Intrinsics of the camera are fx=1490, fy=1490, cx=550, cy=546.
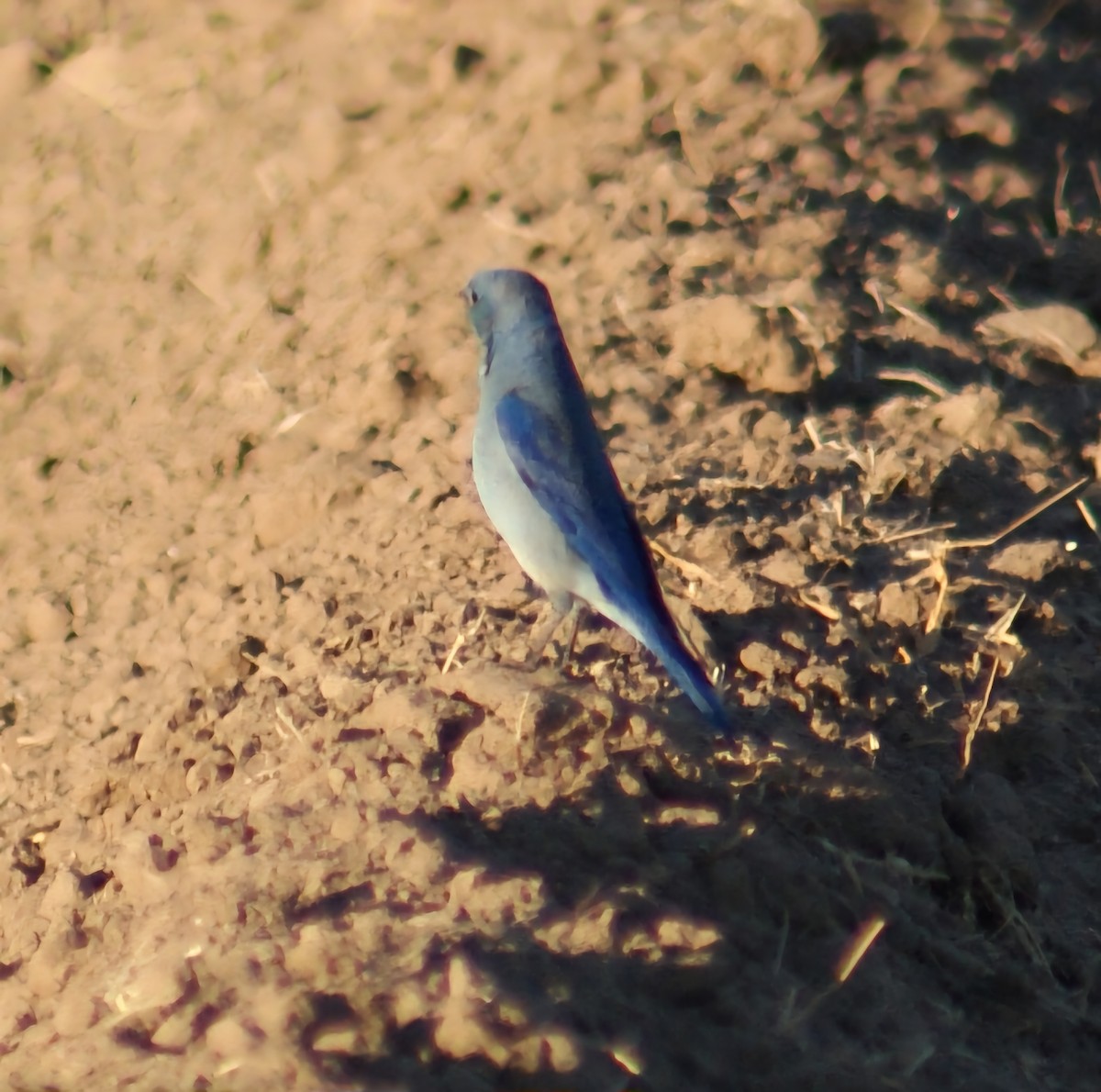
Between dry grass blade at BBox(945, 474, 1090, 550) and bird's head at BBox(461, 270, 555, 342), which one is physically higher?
bird's head at BBox(461, 270, 555, 342)

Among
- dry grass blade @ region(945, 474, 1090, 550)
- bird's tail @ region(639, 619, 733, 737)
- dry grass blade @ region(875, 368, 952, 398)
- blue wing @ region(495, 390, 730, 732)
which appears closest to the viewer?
bird's tail @ region(639, 619, 733, 737)

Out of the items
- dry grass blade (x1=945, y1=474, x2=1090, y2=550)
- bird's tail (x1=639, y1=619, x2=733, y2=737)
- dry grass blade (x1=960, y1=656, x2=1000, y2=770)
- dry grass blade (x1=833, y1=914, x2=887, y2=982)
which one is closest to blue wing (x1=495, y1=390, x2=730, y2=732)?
bird's tail (x1=639, y1=619, x2=733, y2=737)

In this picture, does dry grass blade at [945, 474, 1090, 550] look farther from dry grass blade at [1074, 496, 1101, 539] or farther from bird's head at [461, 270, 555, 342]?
bird's head at [461, 270, 555, 342]

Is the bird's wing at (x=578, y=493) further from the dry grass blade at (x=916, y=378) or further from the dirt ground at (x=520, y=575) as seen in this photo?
the dry grass blade at (x=916, y=378)

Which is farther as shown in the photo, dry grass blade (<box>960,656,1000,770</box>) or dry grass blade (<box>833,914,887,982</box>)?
dry grass blade (<box>960,656,1000,770</box>)

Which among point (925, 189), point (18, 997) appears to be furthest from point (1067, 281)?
point (18, 997)

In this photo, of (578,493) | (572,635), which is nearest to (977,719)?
(572,635)

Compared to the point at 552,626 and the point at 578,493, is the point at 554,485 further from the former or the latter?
the point at 552,626

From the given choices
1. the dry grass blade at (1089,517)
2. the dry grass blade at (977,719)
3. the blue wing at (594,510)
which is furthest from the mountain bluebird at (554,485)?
the dry grass blade at (1089,517)
